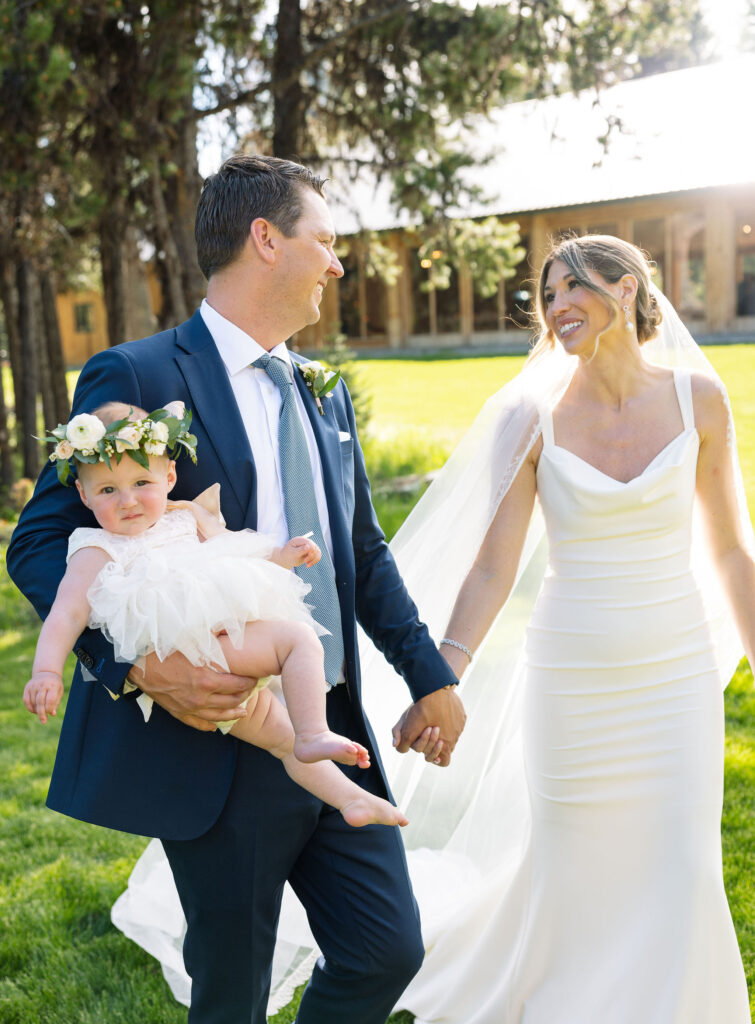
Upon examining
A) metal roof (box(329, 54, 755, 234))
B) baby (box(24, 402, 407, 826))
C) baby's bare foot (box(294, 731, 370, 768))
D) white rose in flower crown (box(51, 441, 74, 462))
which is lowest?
baby's bare foot (box(294, 731, 370, 768))

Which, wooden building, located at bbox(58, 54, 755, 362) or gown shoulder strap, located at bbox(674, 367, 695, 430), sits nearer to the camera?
gown shoulder strap, located at bbox(674, 367, 695, 430)

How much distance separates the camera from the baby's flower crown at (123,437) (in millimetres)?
2275

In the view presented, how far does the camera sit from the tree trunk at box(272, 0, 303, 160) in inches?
406

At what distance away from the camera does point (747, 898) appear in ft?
12.9

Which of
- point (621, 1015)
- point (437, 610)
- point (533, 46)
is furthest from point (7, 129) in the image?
point (621, 1015)

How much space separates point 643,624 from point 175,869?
5.12 ft

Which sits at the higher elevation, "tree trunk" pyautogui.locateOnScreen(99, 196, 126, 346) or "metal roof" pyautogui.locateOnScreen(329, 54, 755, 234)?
"metal roof" pyautogui.locateOnScreen(329, 54, 755, 234)

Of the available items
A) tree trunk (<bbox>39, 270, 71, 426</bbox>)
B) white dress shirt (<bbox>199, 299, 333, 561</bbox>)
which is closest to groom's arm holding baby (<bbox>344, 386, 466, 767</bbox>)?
white dress shirt (<bbox>199, 299, 333, 561</bbox>)

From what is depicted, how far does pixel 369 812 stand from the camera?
2191 millimetres

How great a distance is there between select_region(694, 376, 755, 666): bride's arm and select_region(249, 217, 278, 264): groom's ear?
1.48 m

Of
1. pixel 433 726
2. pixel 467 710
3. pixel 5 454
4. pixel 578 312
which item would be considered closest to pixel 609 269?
pixel 578 312

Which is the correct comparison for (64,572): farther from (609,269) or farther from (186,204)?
(186,204)

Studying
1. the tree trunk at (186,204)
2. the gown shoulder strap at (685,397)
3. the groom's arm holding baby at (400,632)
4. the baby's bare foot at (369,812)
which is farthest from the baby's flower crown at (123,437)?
the tree trunk at (186,204)

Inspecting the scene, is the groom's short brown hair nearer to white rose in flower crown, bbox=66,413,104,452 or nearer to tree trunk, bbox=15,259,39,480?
white rose in flower crown, bbox=66,413,104,452
